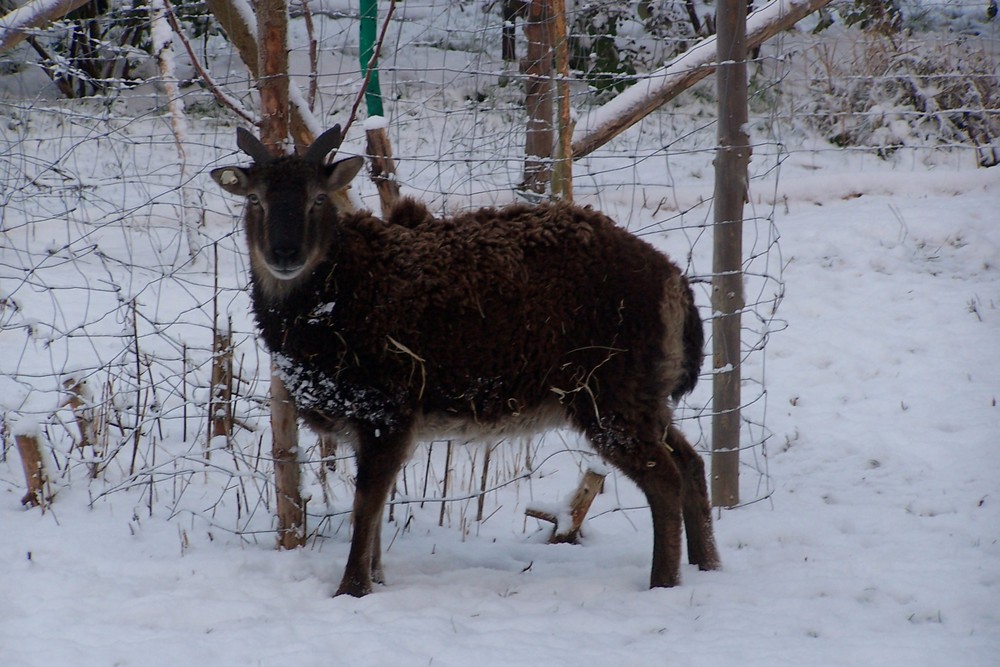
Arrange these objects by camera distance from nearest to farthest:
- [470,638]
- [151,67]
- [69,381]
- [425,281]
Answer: [470,638] < [425,281] < [69,381] < [151,67]

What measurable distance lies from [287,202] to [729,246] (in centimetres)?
256

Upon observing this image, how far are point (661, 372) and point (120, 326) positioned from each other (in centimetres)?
499

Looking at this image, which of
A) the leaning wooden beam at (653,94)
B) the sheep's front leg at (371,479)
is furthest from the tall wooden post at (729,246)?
the sheep's front leg at (371,479)

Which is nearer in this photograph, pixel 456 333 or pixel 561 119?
pixel 456 333

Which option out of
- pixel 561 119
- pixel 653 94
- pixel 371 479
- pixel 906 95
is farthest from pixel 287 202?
pixel 906 95

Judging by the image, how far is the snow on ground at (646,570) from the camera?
10.7 ft

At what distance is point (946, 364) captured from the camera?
651 cm

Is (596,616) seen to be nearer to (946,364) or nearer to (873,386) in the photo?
(873,386)

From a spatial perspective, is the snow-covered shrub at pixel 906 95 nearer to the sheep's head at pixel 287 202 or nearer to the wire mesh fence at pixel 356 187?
the wire mesh fence at pixel 356 187

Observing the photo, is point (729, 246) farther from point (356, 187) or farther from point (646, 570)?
point (356, 187)

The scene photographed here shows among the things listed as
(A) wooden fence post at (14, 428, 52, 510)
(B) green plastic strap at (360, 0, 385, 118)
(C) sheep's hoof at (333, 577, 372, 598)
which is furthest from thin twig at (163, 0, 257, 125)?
(C) sheep's hoof at (333, 577, 372, 598)

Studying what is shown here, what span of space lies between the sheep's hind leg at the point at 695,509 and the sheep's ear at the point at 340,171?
81.4 inches

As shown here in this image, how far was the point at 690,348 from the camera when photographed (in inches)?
172

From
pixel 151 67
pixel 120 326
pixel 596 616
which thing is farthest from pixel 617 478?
pixel 151 67
